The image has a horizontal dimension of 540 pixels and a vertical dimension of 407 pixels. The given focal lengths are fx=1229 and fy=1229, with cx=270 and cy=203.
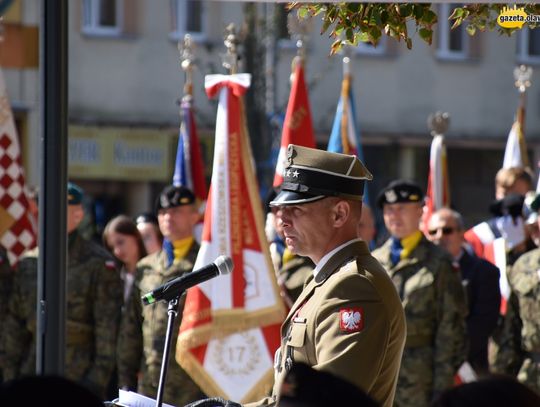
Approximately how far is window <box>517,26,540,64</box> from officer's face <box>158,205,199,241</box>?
17577 mm

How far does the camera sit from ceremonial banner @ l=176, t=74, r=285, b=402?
7.91 metres

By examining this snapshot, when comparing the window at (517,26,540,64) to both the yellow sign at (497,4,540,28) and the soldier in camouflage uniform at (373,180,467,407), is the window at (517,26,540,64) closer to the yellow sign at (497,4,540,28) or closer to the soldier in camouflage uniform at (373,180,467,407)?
the soldier in camouflage uniform at (373,180,467,407)

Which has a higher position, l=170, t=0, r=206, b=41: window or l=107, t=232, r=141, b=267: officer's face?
l=170, t=0, r=206, b=41: window

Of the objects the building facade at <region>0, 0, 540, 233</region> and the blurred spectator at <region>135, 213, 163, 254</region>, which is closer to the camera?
the blurred spectator at <region>135, 213, 163, 254</region>

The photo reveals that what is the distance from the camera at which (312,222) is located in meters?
4.25

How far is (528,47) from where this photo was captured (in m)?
25.1

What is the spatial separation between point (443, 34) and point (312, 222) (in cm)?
2030

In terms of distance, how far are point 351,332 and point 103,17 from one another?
18.1 metres

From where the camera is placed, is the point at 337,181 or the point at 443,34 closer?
the point at 337,181

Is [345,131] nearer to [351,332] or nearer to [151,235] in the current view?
[151,235]

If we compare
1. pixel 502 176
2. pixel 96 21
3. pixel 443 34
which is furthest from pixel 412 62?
pixel 502 176

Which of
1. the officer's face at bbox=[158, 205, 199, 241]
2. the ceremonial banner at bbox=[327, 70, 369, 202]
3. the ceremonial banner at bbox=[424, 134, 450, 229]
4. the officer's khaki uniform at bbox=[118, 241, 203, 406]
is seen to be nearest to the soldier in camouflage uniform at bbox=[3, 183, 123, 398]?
the officer's khaki uniform at bbox=[118, 241, 203, 406]

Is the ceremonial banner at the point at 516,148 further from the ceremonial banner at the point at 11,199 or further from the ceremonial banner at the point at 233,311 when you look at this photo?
the ceremonial banner at the point at 11,199

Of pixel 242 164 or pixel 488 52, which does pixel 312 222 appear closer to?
pixel 242 164
